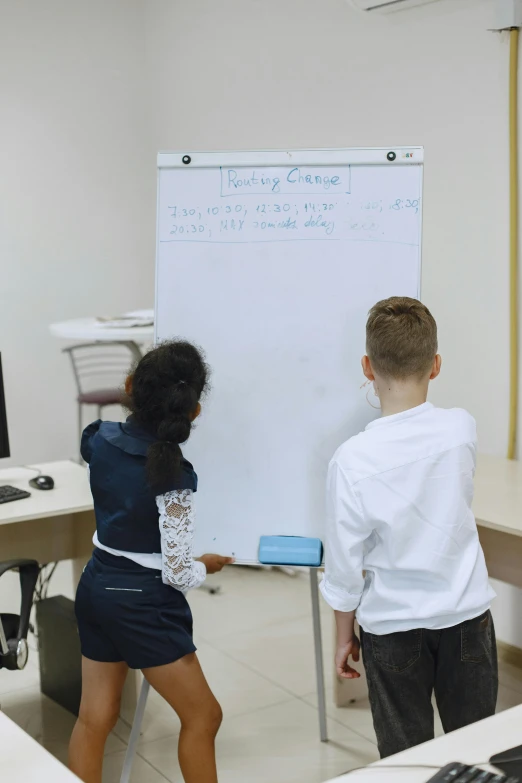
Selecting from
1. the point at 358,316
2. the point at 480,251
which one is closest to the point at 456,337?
the point at 480,251

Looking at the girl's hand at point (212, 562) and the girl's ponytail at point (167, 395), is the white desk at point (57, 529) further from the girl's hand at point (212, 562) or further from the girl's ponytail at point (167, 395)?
the girl's ponytail at point (167, 395)

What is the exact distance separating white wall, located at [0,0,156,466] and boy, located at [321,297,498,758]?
130 inches

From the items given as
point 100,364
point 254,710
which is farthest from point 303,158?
point 100,364

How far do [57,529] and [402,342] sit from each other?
5.02 feet

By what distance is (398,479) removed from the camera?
5.23ft

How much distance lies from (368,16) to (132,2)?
1985 millimetres

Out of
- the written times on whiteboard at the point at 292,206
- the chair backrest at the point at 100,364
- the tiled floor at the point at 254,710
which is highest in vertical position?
the written times on whiteboard at the point at 292,206

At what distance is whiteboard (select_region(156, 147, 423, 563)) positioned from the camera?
2082 mm

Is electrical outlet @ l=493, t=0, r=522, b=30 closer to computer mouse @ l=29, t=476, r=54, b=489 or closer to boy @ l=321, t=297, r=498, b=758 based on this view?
boy @ l=321, t=297, r=498, b=758

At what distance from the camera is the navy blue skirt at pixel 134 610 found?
6.11ft

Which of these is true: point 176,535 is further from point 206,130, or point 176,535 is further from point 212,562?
point 206,130

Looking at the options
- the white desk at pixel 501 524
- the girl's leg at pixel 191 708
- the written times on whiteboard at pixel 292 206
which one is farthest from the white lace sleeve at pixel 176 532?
the white desk at pixel 501 524

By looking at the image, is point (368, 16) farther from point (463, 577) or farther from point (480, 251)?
point (463, 577)

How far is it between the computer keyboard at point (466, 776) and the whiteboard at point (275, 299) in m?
1.05
